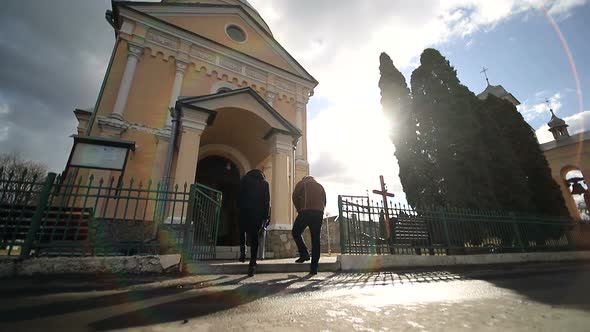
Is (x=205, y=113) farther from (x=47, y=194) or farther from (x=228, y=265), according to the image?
(x=228, y=265)

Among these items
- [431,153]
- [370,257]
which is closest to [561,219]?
[431,153]

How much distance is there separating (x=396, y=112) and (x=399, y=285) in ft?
35.1

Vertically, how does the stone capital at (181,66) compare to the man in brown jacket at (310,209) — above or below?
above

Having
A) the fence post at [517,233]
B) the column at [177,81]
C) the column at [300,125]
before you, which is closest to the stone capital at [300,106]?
the column at [300,125]

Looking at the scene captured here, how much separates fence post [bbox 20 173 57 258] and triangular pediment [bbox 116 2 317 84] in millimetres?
8478

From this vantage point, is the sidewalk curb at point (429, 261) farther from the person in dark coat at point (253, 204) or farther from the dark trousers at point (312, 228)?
the person in dark coat at point (253, 204)

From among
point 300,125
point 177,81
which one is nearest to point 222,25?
point 177,81

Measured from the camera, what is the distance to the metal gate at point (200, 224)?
384 centimetres

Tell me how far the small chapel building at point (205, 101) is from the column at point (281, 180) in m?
0.03

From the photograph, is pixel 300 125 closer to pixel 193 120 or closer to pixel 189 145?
pixel 193 120

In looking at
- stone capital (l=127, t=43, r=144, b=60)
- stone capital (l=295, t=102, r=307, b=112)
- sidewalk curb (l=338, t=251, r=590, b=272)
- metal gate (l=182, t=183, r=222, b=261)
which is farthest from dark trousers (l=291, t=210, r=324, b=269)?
stone capital (l=127, t=43, r=144, b=60)

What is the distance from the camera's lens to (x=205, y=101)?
671cm

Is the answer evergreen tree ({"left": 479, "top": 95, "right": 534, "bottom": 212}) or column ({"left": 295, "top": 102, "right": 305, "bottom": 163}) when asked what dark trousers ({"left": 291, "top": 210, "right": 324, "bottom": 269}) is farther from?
evergreen tree ({"left": 479, "top": 95, "right": 534, "bottom": 212})

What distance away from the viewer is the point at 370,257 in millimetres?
4945
